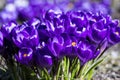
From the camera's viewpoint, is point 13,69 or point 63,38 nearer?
point 63,38

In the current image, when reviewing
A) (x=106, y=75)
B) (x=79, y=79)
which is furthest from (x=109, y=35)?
(x=106, y=75)

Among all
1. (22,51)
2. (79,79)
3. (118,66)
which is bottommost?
(118,66)

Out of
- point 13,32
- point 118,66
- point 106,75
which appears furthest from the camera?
point 118,66

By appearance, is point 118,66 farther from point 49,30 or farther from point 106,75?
point 49,30

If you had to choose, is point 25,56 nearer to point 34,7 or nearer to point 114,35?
point 114,35

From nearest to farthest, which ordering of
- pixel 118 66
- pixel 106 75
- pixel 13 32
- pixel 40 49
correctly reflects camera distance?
pixel 40 49 < pixel 13 32 < pixel 106 75 < pixel 118 66

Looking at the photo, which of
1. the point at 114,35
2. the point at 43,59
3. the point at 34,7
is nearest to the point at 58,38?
the point at 43,59

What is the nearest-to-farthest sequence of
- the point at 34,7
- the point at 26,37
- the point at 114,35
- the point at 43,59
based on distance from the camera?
1. the point at 43,59
2. the point at 26,37
3. the point at 114,35
4. the point at 34,7

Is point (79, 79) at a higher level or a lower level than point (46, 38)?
lower
